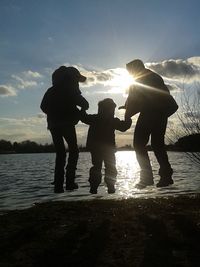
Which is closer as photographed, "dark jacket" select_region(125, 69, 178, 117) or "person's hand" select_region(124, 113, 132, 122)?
"dark jacket" select_region(125, 69, 178, 117)

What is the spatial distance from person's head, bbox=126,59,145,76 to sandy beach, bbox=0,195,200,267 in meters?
3.41

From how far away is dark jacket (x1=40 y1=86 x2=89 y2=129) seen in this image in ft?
31.7

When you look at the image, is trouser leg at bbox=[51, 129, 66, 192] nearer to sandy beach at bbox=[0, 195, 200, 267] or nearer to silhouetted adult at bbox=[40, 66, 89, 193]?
silhouetted adult at bbox=[40, 66, 89, 193]

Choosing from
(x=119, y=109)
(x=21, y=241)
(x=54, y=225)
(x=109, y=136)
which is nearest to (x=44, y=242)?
(x=21, y=241)

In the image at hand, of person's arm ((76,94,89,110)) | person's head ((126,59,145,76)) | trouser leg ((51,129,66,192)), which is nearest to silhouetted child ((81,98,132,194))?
person's arm ((76,94,89,110))

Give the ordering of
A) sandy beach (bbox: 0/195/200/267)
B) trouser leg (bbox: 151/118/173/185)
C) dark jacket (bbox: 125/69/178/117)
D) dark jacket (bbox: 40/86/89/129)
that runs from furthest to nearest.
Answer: trouser leg (bbox: 151/118/173/185) < dark jacket (bbox: 125/69/178/117) < dark jacket (bbox: 40/86/89/129) < sandy beach (bbox: 0/195/200/267)

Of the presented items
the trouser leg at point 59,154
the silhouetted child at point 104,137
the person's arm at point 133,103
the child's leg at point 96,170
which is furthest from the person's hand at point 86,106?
the child's leg at point 96,170

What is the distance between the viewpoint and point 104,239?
920 cm

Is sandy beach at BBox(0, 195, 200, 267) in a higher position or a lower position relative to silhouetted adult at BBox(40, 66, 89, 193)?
lower

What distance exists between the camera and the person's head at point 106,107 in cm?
1020

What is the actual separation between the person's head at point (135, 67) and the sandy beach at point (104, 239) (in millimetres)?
3411

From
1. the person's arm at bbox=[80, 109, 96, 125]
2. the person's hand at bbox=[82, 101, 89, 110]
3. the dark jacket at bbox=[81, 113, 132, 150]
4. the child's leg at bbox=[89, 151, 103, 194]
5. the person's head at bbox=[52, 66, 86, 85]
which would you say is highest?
the person's head at bbox=[52, 66, 86, 85]

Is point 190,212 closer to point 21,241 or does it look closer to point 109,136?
point 109,136

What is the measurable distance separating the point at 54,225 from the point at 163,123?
3663 millimetres
